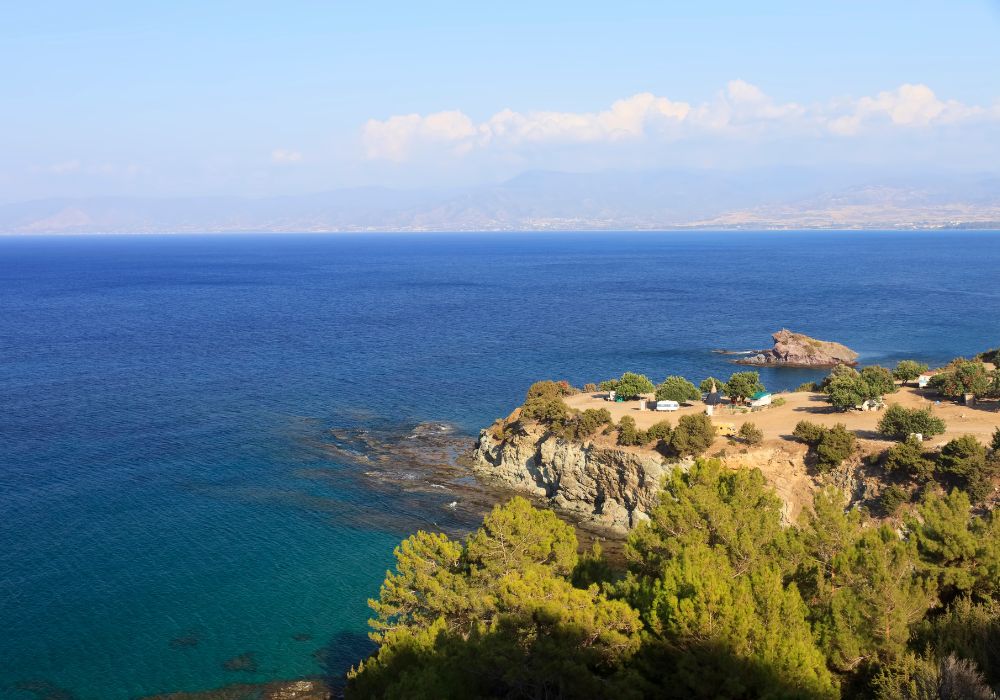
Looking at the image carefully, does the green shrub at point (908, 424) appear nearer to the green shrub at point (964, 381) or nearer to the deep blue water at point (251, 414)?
the green shrub at point (964, 381)

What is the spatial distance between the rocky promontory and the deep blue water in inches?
128

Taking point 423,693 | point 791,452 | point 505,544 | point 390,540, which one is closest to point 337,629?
point 390,540

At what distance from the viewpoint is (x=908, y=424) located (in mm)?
42750

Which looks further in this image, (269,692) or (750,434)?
(750,434)

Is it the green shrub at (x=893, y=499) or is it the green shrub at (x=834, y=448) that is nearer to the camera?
the green shrub at (x=893, y=499)

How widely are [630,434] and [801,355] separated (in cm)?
4857

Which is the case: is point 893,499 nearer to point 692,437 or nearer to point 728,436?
point 728,436

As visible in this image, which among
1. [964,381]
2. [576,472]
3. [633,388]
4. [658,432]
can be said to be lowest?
[576,472]

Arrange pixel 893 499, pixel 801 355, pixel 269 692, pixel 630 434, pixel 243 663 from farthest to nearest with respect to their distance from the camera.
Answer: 1. pixel 801 355
2. pixel 630 434
3. pixel 893 499
4. pixel 243 663
5. pixel 269 692

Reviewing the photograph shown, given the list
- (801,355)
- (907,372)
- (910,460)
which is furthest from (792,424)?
(801,355)

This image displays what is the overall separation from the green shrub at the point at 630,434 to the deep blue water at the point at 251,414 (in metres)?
14.0

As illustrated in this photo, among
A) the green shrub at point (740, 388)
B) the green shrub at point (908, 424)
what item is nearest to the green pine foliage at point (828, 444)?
the green shrub at point (908, 424)

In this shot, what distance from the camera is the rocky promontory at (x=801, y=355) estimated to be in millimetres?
88062

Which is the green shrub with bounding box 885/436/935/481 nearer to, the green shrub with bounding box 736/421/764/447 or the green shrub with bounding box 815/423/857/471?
the green shrub with bounding box 815/423/857/471
